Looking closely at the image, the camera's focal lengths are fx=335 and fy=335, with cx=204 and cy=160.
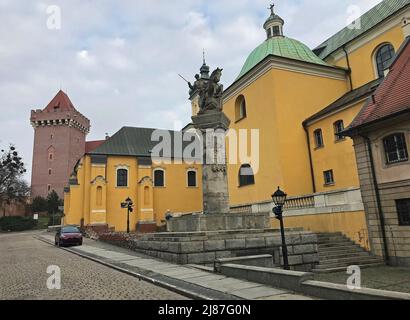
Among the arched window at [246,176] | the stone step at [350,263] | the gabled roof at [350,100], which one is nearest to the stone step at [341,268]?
the stone step at [350,263]

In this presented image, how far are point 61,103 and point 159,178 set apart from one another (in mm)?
42554

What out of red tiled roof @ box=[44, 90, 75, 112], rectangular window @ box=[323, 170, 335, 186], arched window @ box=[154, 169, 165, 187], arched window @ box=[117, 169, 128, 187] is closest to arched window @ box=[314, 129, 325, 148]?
rectangular window @ box=[323, 170, 335, 186]

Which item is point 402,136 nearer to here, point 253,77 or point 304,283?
point 304,283

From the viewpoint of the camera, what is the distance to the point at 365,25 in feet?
98.2

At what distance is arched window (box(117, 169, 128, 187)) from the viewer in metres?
39.9

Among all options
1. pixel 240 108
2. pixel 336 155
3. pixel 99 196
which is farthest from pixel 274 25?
pixel 99 196

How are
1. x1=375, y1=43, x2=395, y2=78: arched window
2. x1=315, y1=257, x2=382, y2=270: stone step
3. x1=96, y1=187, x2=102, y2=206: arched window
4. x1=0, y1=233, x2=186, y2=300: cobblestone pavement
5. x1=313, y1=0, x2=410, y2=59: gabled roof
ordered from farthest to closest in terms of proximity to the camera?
x1=96, y1=187, x2=102, y2=206: arched window, x1=313, y1=0, x2=410, y2=59: gabled roof, x1=375, y1=43, x2=395, y2=78: arched window, x1=315, y1=257, x2=382, y2=270: stone step, x1=0, y1=233, x2=186, y2=300: cobblestone pavement

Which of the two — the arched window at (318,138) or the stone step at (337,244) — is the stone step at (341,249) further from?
the arched window at (318,138)

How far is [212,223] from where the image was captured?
12469 mm

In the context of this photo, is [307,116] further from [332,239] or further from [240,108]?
[332,239]

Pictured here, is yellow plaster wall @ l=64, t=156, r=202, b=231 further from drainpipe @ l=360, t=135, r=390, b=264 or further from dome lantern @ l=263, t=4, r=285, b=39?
drainpipe @ l=360, t=135, r=390, b=264

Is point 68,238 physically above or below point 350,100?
below

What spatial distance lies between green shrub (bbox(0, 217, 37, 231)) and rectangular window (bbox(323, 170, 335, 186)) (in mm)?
51085

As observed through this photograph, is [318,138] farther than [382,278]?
Yes
